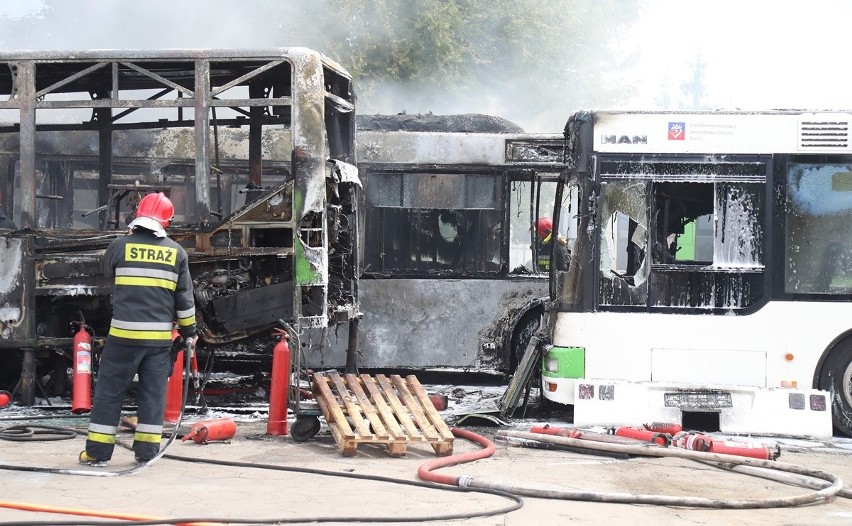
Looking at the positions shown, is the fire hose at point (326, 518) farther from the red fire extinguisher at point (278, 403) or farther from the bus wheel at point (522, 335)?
the bus wheel at point (522, 335)

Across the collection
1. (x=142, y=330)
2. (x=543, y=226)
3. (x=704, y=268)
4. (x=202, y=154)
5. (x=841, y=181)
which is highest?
(x=202, y=154)

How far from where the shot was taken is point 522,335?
44.7ft

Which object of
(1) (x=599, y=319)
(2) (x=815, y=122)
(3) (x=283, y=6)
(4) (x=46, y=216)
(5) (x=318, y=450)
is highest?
(3) (x=283, y=6)

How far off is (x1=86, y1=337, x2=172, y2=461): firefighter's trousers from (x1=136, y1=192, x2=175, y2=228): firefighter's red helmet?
93 cm

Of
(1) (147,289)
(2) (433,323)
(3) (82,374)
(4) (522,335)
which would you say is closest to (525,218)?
(4) (522,335)

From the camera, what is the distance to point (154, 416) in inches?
319

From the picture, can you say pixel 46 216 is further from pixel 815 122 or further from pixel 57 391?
pixel 815 122

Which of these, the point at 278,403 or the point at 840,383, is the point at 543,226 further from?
the point at 278,403

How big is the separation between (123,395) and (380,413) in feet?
7.12

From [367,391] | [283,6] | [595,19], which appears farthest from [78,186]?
[595,19]

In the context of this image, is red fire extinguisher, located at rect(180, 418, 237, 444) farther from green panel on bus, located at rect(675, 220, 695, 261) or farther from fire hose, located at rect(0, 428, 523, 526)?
green panel on bus, located at rect(675, 220, 695, 261)

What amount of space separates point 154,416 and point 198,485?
100 cm

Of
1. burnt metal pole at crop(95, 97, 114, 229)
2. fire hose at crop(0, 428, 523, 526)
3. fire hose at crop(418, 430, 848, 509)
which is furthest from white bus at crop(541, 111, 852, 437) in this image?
burnt metal pole at crop(95, 97, 114, 229)

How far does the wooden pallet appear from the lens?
8.78m
